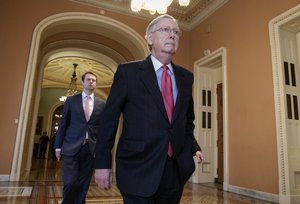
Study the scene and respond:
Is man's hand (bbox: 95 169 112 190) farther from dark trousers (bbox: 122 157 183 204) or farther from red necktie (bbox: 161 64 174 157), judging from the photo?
red necktie (bbox: 161 64 174 157)

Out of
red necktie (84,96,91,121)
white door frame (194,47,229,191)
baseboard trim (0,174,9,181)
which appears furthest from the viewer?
white door frame (194,47,229,191)

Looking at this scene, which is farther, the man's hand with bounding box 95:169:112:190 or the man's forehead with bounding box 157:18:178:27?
the man's forehead with bounding box 157:18:178:27

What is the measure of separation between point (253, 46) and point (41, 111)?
1522 centimetres

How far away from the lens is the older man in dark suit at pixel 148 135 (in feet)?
3.71

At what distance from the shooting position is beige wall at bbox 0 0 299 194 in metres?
4.12

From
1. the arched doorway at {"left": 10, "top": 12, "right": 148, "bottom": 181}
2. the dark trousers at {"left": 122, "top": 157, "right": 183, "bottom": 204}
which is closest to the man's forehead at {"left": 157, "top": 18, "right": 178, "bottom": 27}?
the dark trousers at {"left": 122, "top": 157, "right": 183, "bottom": 204}

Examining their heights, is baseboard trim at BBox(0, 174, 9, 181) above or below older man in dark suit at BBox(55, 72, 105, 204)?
below

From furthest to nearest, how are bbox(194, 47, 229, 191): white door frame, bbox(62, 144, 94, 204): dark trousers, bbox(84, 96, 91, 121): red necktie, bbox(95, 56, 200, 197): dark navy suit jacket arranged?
1. bbox(194, 47, 229, 191): white door frame
2. bbox(84, 96, 91, 121): red necktie
3. bbox(62, 144, 94, 204): dark trousers
4. bbox(95, 56, 200, 197): dark navy suit jacket

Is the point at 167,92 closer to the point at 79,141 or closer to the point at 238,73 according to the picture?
the point at 79,141

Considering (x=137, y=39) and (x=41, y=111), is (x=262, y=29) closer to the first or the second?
(x=137, y=39)

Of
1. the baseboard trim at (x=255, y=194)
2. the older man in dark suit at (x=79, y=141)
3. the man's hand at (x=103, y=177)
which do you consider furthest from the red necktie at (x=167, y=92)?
the baseboard trim at (x=255, y=194)

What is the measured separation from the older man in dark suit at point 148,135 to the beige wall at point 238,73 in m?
3.25

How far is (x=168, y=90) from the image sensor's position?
1.29 metres

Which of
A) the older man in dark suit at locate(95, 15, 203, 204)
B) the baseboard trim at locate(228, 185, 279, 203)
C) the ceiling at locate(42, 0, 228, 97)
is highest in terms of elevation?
the ceiling at locate(42, 0, 228, 97)
